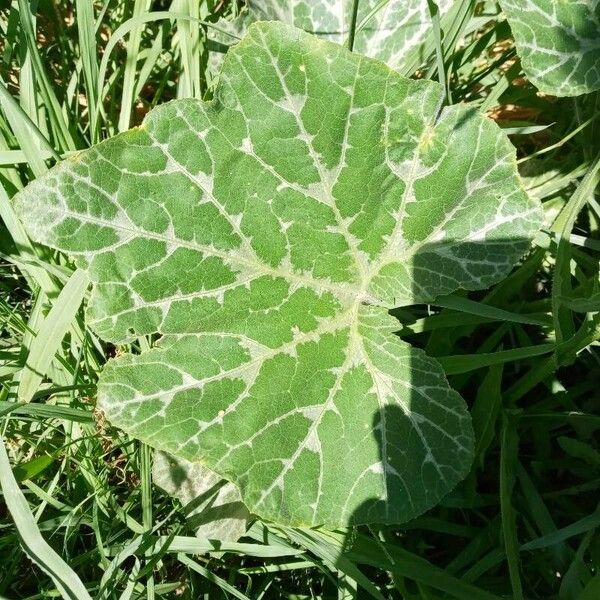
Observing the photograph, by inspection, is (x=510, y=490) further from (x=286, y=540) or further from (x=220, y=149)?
(x=220, y=149)

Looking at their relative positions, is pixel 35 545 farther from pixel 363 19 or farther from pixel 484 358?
pixel 363 19

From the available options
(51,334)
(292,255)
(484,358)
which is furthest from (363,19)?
(51,334)

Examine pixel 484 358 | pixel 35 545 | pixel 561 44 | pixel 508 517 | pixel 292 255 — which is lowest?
pixel 508 517

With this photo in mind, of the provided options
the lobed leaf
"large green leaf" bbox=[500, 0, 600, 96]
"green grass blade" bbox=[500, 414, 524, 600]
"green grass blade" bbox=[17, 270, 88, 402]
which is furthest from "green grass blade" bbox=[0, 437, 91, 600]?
"large green leaf" bbox=[500, 0, 600, 96]

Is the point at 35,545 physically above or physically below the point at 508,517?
above

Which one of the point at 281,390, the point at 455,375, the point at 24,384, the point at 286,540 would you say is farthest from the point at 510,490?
the point at 24,384

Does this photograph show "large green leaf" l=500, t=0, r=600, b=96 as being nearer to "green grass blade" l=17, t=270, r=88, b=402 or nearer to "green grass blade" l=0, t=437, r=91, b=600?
"green grass blade" l=17, t=270, r=88, b=402
